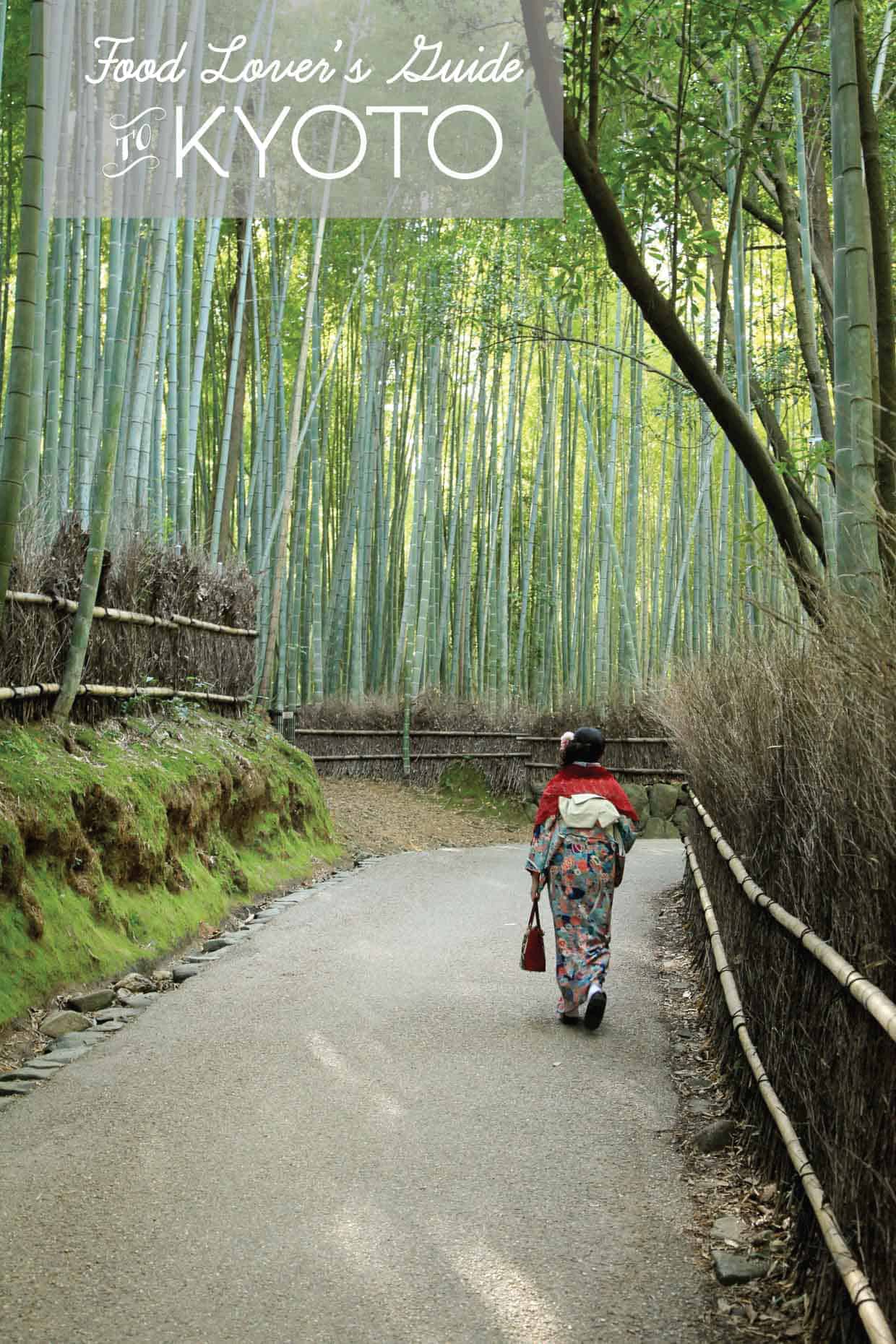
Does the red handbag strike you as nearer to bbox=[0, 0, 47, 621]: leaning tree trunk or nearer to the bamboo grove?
the bamboo grove

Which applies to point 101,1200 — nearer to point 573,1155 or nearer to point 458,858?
point 573,1155

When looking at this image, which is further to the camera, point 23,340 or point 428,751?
point 428,751

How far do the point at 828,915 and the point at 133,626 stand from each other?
13.7 ft

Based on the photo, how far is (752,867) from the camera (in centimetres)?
322

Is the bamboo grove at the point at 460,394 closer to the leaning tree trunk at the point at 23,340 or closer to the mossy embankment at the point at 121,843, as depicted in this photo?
the leaning tree trunk at the point at 23,340

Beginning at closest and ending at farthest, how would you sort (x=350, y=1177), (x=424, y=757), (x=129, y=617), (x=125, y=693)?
(x=350, y=1177) → (x=125, y=693) → (x=129, y=617) → (x=424, y=757)

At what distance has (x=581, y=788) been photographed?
4.11 metres

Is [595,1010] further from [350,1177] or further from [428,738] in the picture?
[428,738]

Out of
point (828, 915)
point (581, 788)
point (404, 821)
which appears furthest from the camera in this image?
point (404, 821)

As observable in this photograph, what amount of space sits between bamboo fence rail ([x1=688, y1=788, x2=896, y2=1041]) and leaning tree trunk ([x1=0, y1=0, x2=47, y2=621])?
8.09 feet

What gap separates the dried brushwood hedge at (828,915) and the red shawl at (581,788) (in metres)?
0.59

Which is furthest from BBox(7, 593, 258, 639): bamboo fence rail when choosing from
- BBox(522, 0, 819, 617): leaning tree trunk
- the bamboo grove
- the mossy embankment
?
BBox(522, 0, 819, 617): leaning tree trunk

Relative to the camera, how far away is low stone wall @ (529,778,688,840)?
1092cm

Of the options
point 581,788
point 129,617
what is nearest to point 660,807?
point 129,617
